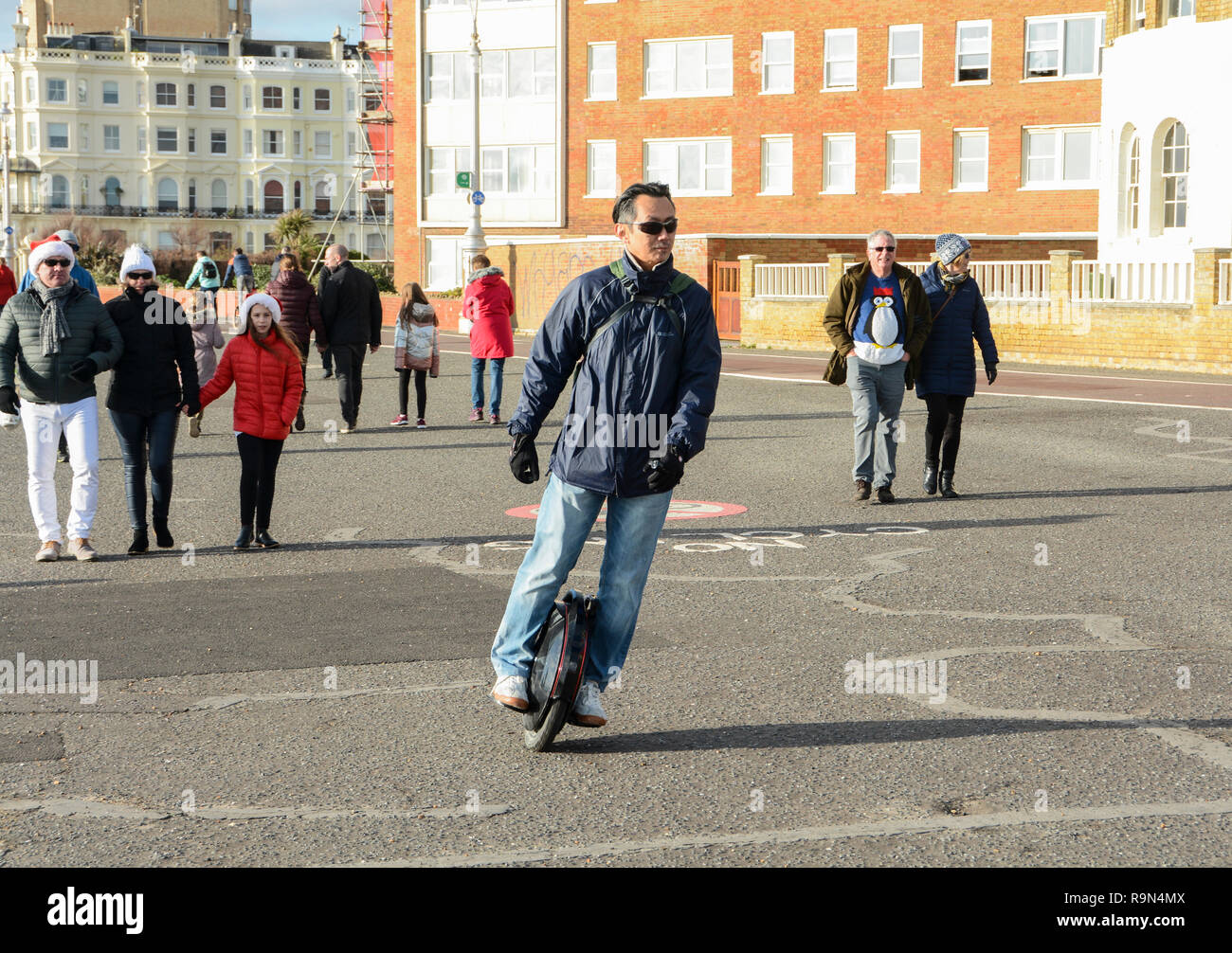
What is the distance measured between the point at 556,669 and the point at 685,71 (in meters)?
47.2

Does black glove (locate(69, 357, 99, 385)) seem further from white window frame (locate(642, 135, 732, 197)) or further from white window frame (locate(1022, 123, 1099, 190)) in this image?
white window frame (locate(642, 135, 732, 197))

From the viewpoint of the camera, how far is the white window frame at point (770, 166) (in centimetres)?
4962

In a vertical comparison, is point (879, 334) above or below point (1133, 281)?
below

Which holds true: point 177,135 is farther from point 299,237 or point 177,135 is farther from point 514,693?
point 514,693

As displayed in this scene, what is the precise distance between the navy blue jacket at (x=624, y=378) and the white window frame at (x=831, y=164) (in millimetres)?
44113

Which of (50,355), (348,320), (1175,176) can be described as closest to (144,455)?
(50,355)

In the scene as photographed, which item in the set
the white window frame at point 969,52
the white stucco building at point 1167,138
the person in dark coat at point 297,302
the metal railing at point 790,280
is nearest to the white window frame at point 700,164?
the white window frame at point 969,52

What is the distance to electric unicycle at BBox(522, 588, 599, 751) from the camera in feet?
18.8

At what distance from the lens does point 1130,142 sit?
31031 mm

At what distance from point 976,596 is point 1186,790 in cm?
341

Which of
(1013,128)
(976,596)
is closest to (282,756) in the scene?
(976,596)

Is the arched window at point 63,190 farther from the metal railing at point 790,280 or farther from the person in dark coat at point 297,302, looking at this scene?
the person in dark coat at point 297,302

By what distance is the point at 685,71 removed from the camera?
167 ft
